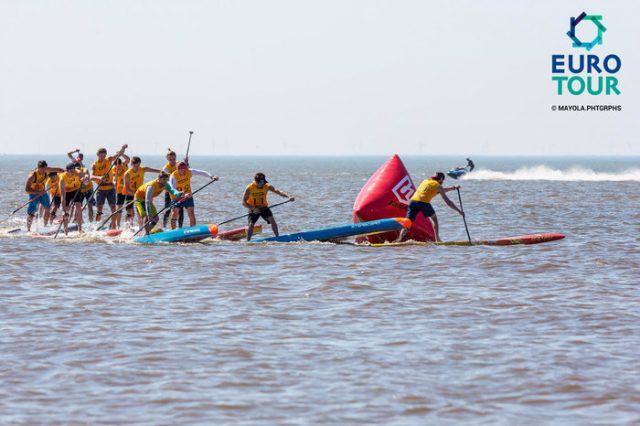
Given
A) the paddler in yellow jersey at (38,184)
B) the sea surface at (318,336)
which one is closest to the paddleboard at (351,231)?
the sea surface at (318,336)

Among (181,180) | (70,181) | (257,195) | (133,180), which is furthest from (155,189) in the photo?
(70,181)

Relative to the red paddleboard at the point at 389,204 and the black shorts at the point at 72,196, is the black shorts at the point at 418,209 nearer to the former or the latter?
the red paddleboard at the point at 389,204

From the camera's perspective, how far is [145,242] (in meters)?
20.8

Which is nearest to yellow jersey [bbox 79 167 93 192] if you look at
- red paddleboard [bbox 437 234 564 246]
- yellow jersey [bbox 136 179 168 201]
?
yellow jersey [bbox 136 179 168 201]

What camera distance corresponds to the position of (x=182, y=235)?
67.7ft

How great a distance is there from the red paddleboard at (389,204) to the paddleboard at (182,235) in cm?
291

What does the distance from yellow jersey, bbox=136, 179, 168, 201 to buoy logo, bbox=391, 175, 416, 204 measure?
4524mm

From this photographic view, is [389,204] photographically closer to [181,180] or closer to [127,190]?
[181,180]

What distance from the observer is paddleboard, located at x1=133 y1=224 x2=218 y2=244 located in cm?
2056

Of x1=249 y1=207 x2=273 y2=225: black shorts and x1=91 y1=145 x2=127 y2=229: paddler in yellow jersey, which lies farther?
x1=91 y1=145 x2=127 y2=229: paddler in yellow jersey

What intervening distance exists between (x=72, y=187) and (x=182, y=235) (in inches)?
122

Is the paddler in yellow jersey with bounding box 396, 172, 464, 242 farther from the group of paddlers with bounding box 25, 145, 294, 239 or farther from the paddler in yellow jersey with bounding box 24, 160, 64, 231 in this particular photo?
the paddler in yellow jersey with bounding box 24, 160, 64, 231

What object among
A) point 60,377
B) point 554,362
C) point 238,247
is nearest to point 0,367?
point 60,377

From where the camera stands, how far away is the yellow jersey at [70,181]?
21828 millimetres
